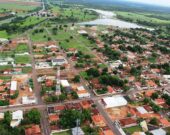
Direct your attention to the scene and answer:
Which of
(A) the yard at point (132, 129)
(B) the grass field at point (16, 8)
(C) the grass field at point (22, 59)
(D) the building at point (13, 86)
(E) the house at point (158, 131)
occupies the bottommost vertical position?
(A) the yard at point (132, 129)

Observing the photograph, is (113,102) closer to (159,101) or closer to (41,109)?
(159,101)

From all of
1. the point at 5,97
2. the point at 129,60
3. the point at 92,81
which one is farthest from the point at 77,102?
the point at 129,60

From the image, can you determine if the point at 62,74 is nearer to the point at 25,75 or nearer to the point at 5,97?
the point at 25,75

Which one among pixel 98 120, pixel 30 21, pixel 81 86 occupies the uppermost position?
pixel 30 21

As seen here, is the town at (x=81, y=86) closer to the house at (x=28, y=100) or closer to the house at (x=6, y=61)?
the house at (x=28, y=100)

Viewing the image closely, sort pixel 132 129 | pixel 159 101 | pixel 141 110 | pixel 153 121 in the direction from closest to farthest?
1. pixel 132 129
2. pixel 153 121
3. pixel 141 110
4. pixel 159 101

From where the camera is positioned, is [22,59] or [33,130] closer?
[33,130]

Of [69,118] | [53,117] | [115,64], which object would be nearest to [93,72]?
[115,64]

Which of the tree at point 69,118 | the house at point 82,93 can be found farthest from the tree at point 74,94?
the tree at point 69,118
